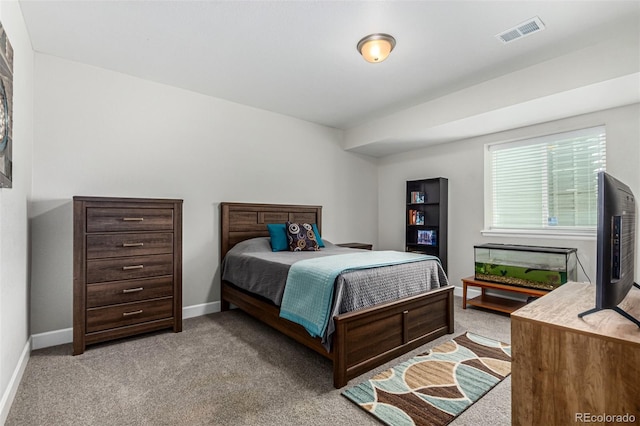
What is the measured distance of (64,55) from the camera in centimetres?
268

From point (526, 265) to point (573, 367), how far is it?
107 inches

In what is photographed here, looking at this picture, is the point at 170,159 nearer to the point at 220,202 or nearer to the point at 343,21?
the point at 220,202

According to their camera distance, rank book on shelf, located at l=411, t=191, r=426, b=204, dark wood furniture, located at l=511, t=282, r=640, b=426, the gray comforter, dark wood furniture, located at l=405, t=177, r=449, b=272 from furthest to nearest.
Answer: book on shelf, located at l=411, t=191, r=426, b=204
dark wood furniture, located at l=405, t=177, r=449, b=272
the gray comforter
dark wood furniture, located at l=511, t=282, r=640, b=426

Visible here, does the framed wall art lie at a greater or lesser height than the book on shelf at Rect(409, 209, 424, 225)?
greater

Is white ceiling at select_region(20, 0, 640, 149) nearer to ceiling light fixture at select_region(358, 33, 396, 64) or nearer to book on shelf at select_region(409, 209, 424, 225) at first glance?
ceiling light fixture at select_region(358, 33, 396, 64)

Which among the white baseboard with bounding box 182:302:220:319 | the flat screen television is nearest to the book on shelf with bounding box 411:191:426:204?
the white baseboard with bounding box 182:302:220:319

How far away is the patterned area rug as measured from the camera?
5.54 feet

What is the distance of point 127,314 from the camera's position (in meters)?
2.62

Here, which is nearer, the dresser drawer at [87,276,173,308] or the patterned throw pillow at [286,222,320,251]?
the dresser drawer at [87,276,173,308]

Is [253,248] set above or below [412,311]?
above

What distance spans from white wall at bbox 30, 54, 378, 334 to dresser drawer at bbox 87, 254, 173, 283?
48cm

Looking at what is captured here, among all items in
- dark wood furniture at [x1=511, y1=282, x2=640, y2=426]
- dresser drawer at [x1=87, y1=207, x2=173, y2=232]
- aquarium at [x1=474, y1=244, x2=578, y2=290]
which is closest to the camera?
dark wood furniture at [x1=511, y1=282, x2=640, y2=426]

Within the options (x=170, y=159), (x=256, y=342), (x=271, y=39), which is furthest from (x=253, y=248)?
(x=271, y=39)

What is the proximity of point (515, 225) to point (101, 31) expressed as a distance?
183 inches
